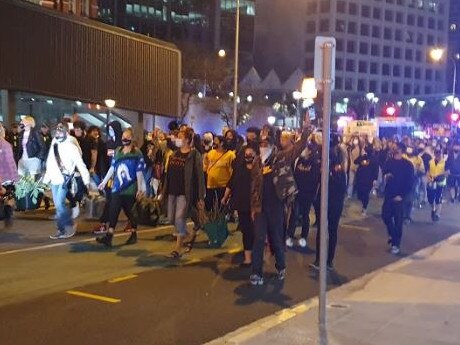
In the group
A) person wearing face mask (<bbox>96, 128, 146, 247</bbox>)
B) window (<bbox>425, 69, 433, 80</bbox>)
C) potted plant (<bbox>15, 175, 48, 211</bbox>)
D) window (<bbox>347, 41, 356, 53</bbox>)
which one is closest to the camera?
person wearing face mask (<bbox>96, 128, 146, 247</bbox>)

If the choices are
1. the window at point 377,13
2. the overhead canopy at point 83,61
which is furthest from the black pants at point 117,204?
the window at point 377,13

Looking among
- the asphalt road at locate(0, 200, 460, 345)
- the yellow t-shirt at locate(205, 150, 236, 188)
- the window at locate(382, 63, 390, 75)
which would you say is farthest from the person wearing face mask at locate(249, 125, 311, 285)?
the window at locate(382, 63, 390, 75)

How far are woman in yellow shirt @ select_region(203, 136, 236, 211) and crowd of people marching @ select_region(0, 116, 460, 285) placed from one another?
0.02 metres

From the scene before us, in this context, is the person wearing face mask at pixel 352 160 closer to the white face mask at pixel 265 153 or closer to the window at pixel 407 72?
the white face mask at pixel 265 153

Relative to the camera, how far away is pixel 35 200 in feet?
42.1

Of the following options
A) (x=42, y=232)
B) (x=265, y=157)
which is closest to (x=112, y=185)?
(x=42, y=232)

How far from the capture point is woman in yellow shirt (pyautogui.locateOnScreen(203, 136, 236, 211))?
36.1 ft

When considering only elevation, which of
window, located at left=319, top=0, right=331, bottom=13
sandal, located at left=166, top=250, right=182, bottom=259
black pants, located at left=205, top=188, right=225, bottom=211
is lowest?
sandal, located at left=166, top=250, right=182, bottom=259

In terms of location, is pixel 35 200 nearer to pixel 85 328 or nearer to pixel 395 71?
pixel 85 328

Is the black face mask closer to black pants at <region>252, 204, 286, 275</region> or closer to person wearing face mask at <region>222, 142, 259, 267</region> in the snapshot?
person wearing face mask at <region>222, 142, 259, 267</region>

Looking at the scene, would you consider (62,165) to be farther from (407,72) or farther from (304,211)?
(407,72)

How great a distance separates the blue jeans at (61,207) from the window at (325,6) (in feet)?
349

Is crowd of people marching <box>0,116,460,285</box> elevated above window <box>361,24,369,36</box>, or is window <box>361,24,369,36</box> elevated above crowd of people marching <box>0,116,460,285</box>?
window <box>361,24,369,36</box>

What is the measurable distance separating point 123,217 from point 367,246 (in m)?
4.70
